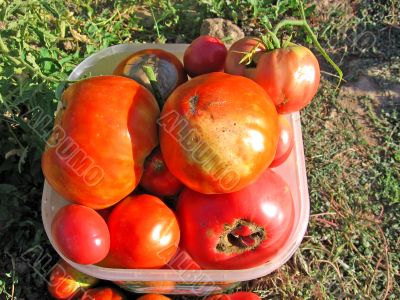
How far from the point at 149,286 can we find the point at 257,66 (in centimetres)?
83

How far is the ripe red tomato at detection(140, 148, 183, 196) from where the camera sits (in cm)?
160

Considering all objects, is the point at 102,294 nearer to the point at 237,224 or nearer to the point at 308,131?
the point at 237,224

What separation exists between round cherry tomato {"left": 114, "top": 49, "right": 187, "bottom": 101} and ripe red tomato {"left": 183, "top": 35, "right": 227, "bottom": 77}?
0.06 metres

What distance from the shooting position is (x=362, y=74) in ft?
8.24

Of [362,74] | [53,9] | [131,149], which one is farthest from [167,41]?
[131,149]

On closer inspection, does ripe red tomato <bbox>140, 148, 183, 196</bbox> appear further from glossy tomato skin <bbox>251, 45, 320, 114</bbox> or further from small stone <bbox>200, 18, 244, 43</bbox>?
small stone <bbox>200, 18, 244, 43</bbox>

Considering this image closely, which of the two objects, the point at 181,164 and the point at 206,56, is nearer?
the point at 181,164

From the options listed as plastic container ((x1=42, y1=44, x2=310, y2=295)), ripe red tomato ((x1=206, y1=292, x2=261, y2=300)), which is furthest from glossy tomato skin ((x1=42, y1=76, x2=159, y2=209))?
ripe red tomato ((x1=206, y1=292, x2=261, y2=300))

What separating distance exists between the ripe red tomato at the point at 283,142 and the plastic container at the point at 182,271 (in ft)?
0.38

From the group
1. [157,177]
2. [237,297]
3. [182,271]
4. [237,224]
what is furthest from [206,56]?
[237,297]

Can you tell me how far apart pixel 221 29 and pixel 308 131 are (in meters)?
0.65

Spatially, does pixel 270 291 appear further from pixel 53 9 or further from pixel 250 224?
pixel 53 9

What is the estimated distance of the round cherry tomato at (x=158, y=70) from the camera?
1.76 meters

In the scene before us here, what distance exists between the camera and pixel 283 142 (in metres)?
1.73
